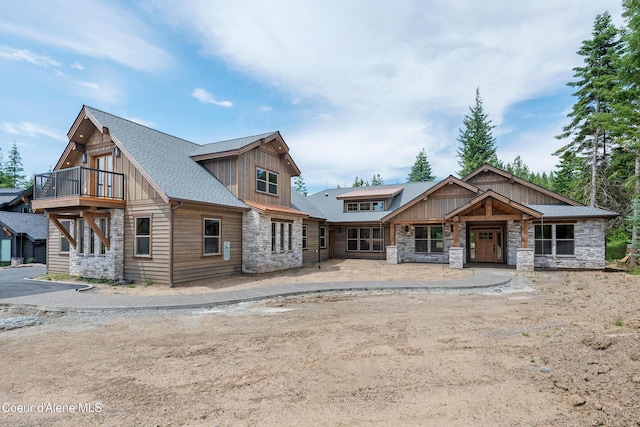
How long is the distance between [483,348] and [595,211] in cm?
1549

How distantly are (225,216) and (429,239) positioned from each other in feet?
41.3

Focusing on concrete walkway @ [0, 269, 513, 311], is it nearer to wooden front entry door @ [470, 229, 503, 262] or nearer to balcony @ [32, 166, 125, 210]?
balcony @ [32, 166, 125, 210]

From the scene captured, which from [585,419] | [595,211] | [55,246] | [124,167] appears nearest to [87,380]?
[585,419]

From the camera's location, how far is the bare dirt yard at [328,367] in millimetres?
3449

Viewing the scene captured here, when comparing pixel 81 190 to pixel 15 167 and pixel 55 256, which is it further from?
pixel 15 167

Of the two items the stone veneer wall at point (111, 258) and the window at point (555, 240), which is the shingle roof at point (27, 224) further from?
the window at point (555, 240)

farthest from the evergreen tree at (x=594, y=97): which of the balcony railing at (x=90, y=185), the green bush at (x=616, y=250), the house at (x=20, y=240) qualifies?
the house at (x=20, y=240)

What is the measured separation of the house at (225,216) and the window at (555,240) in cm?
5

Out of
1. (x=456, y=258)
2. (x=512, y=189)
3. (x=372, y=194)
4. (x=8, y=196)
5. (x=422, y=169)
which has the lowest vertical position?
(x=456, y=258)

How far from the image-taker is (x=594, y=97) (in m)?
Result: 23.4

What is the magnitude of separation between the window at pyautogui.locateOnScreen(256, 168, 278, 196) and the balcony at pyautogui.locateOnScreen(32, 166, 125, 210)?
6197 millimetres

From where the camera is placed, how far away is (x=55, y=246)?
15.2 metres

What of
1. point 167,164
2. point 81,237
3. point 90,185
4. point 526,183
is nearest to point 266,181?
point 167,164

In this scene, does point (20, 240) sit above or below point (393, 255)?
above
